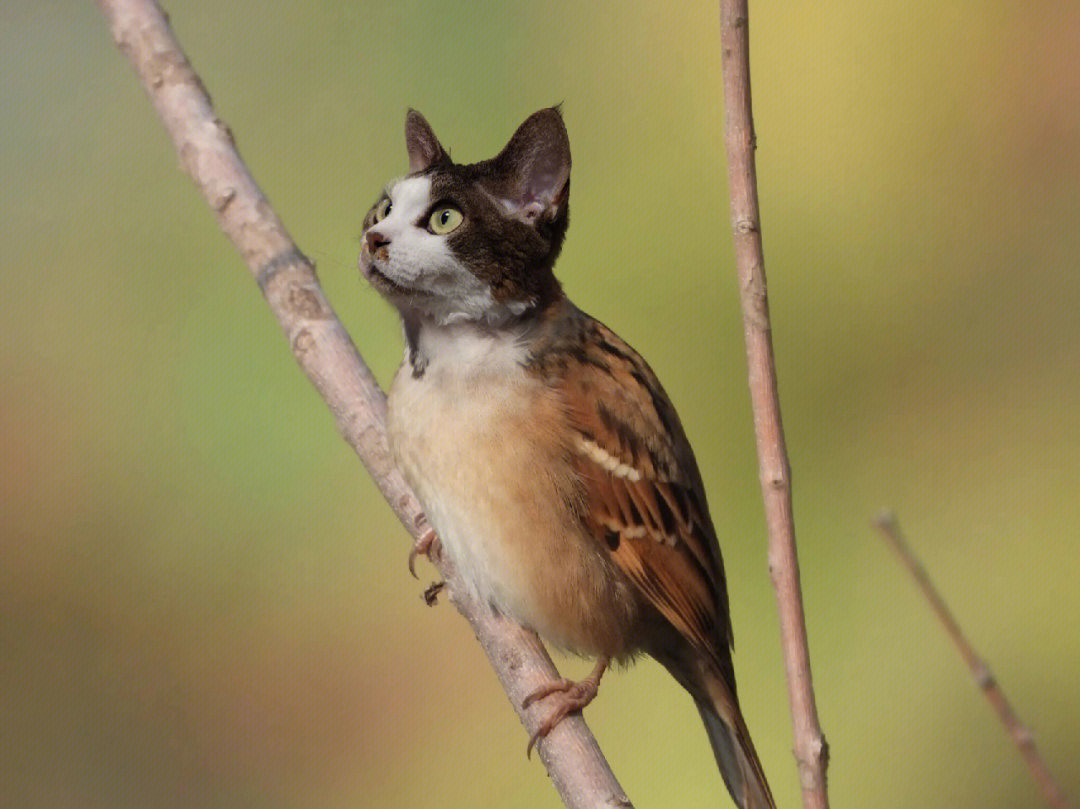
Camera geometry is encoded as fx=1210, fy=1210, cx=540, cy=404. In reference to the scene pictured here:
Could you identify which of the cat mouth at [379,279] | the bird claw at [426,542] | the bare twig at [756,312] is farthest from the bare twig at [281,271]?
the bare twig at [756,312]

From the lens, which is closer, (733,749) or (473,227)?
(473,227)

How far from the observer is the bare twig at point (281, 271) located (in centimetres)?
158

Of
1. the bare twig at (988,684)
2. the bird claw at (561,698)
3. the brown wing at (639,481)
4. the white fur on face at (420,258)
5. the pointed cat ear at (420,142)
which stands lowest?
the bare twig at (988,684)

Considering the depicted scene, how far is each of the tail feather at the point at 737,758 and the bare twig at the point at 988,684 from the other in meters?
0.90

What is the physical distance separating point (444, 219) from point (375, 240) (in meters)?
0.09

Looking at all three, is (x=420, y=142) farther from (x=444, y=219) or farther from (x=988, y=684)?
(x=988, y=684)

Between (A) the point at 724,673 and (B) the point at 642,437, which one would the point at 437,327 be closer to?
(B) the point at 642,437

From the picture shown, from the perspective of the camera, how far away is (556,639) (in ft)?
5.25

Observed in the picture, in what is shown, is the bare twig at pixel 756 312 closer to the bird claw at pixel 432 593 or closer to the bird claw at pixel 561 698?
the bird claw at pixel 561 698

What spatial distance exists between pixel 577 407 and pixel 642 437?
11 cm

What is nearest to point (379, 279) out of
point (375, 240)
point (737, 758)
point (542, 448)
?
point (375, 240)

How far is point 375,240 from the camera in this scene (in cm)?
132

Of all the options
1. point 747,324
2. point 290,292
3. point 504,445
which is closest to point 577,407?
point 504,445

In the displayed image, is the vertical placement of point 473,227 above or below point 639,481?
above
